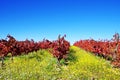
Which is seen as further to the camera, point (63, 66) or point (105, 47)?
point (105, 47)

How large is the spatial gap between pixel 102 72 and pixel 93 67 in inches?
85.8

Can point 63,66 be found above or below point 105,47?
Result: below

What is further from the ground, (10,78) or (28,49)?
(28,49)

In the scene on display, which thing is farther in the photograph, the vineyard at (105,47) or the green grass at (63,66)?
the vineyard at (105,47)

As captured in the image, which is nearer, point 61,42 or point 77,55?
point 61,42

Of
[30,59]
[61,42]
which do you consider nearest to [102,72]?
[61,42]

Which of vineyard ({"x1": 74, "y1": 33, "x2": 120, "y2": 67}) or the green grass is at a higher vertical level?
vineyard ({"x1": 74, "y1": 33, "x2": 120, "y2": 67})

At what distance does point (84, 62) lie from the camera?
105 feet

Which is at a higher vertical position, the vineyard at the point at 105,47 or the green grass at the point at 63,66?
the vineyard at the point at 105,47

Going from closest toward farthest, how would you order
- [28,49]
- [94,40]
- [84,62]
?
[84,62], [28,49], [94,40]

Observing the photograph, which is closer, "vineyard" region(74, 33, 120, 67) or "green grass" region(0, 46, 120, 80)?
"green grass" region(0, 46, 120, 80)

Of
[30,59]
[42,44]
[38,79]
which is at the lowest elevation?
[38,79]

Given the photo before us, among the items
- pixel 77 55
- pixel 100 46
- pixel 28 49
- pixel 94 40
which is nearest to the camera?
pixel 77 55

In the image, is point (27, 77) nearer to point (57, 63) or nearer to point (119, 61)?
point (57, 63)
